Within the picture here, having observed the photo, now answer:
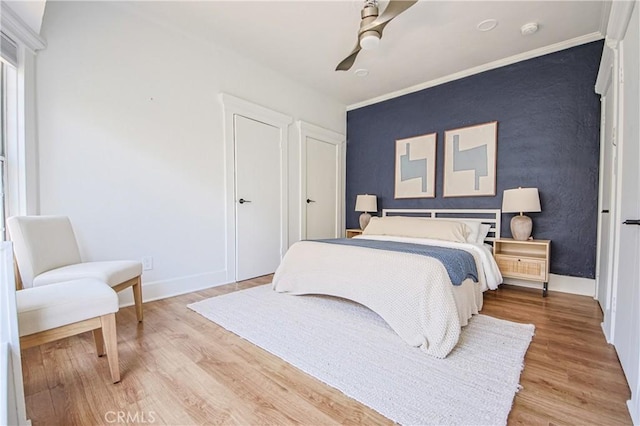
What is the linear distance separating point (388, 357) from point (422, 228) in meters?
1.90

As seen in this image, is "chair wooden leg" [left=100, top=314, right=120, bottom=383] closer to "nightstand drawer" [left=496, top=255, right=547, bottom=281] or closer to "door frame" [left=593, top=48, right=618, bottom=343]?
"door frame" [left=593, top=48, right=618, bottom=343]

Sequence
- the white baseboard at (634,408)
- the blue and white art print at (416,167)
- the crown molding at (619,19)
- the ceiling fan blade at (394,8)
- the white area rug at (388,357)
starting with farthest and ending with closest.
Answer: the blue and white art print at (416,167) < the ceiling fan blade at (394,8) < the crown molding at (619,19) < the white area rug at (388,357) < the white baseboard at (634,408)

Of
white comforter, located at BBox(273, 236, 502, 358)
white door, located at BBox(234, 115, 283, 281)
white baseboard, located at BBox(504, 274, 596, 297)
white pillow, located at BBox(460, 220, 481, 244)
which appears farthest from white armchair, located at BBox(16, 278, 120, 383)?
white baseboard, located at BBox(504, 274, 596, 297)

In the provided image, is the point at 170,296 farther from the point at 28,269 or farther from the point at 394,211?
the point at 394,211

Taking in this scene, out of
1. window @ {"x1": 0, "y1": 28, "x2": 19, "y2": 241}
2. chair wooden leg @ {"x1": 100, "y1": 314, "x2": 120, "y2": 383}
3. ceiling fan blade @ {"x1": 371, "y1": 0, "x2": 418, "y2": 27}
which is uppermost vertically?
ceiling fan blade @ {"x1": 371, "y1": 0, "x2": 418, "y2": 27}

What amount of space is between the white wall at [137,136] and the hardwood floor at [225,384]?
922mm

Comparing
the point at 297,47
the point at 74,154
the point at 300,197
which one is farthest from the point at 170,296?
the point at 297,47

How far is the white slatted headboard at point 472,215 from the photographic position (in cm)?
341

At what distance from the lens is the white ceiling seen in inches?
99.0

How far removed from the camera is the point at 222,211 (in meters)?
3.29

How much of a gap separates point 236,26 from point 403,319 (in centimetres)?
307

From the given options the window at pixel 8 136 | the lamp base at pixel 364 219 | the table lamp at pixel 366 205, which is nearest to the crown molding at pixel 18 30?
the window at pixel 8 136

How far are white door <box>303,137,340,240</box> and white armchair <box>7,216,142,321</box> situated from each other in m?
2.67

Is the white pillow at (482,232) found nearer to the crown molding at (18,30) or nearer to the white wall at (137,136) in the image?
the white wall at (137,136)
